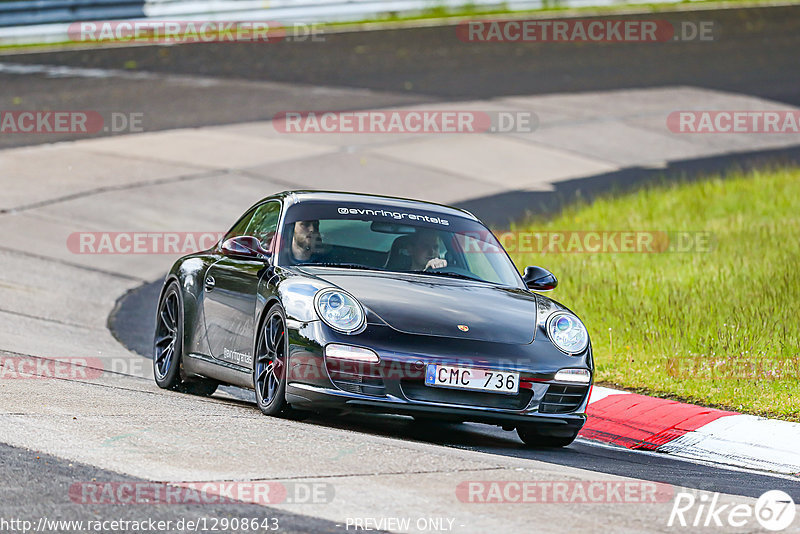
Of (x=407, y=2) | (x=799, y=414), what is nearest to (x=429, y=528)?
(x=799, y=414)

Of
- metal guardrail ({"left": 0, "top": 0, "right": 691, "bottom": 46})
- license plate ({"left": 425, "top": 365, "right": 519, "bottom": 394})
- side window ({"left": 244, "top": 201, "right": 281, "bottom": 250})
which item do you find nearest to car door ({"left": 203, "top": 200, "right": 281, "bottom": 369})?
side window ({"left": 244, "top": 201, "right": 281, "bottom": 250})

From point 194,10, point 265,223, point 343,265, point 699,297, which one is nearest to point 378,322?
point 343,265

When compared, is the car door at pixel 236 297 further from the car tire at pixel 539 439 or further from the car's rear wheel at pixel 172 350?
the car tire at pixel 539 439

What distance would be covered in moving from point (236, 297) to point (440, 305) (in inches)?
58.3

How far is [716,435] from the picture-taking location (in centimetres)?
791

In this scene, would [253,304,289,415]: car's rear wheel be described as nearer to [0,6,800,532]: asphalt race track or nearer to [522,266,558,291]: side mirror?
[0,6,800,532]: asphalt race track

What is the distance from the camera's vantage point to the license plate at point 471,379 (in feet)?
22.7

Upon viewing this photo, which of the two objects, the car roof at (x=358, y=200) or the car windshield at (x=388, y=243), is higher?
the car roof at (x=358, y=200)

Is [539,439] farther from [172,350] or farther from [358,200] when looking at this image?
[172,350]

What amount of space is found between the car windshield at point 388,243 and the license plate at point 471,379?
1173 mm

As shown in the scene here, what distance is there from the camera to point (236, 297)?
8148 mm

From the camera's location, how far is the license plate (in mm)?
6930

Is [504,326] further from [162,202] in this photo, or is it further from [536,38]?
[536,38]

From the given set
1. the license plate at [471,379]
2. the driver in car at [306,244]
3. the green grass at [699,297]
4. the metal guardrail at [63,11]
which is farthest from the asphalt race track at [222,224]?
the green grass at [699,297]
